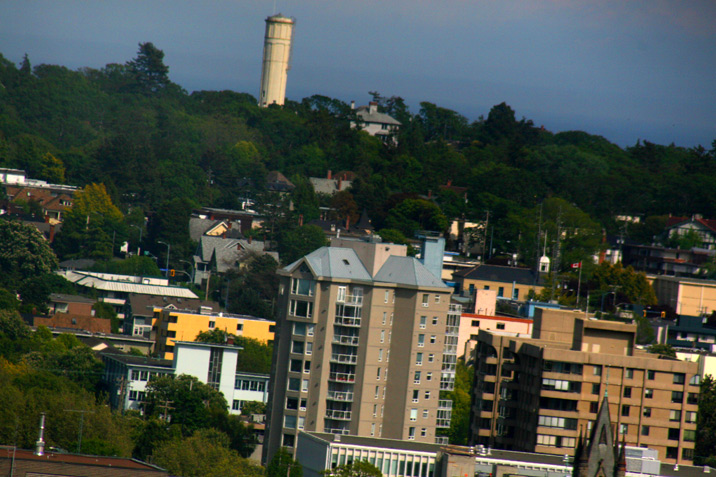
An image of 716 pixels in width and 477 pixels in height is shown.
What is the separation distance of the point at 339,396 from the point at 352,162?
9279 centimetres

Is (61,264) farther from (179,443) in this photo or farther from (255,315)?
(179,443)

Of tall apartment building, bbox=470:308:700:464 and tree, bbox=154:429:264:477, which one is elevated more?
tall apartment building, bbox=470:308:700:464

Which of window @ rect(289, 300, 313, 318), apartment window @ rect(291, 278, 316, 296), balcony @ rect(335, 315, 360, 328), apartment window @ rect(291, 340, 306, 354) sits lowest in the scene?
apartment window @ rect(291, 340, 306, 354)

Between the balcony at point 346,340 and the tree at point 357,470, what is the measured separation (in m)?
15.9

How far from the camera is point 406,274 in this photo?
7306 cm

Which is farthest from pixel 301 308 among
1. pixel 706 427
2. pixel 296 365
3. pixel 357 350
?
pixel 706 427

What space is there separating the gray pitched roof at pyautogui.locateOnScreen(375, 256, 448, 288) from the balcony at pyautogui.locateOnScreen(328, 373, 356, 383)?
16.7 feet

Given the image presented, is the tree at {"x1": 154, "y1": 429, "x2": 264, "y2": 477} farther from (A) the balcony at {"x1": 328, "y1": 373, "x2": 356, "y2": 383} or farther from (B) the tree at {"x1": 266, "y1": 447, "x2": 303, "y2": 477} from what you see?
(A) the balcony at {"x1": 328, "y1": 373, "x2": 356, "y2": 383}

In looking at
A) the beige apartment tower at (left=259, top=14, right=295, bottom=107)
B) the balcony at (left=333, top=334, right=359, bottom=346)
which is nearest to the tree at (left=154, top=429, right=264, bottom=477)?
the balcony at (left=333, top=334, right=359, bottom=346)

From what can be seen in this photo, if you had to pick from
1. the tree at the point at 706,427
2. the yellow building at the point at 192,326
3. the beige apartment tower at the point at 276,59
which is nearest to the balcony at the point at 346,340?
the tree at the point at 706,427

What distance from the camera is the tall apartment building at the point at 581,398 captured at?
65.1 metres

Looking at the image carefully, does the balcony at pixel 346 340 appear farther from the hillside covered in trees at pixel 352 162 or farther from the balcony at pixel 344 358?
the hillside covered in trees at pixel 352 162

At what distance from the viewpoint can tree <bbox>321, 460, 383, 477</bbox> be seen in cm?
5412

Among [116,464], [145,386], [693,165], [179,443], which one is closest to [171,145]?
[693,165]
